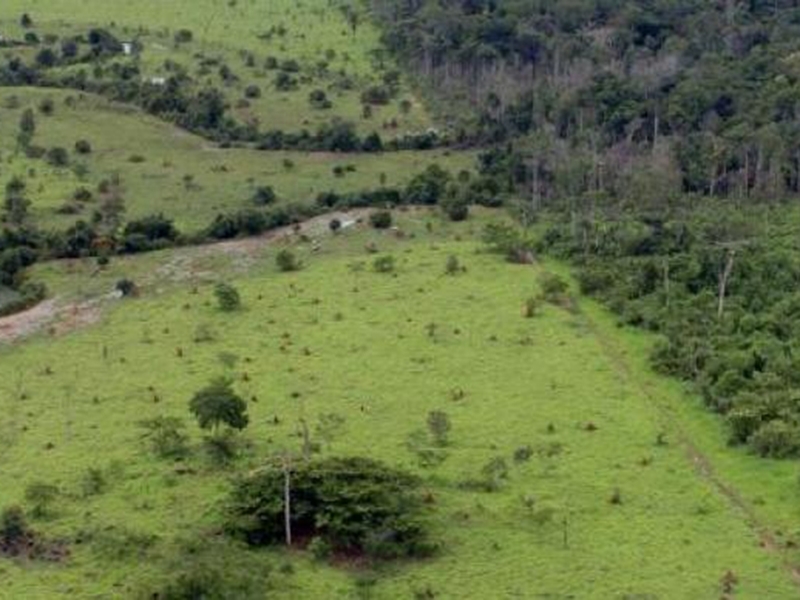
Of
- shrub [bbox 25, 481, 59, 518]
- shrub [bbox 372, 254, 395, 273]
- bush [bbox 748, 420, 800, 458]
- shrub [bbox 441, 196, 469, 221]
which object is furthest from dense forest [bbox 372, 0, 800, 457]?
shrub [bbox 25, 481, 59, 518]

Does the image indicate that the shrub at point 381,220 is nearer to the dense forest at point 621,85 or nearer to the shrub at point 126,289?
the dense forest at point 621,85

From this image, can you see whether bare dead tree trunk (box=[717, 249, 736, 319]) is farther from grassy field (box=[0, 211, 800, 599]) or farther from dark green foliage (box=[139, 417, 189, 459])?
dark green foliage (box=[139, 417, 189, 459])

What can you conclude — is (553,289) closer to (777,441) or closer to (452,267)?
(452,267)

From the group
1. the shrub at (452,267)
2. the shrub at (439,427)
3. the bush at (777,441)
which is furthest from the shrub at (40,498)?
the shrub at (452,267)

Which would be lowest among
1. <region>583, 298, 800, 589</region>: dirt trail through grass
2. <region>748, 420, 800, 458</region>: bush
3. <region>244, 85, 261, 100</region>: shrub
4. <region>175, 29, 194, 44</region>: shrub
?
<region>583, 298, 800, 589</region>: dirt trail through grass

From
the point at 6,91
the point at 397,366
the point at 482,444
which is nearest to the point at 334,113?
the point at 6,91

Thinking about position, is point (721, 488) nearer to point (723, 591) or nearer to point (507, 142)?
point (723, 591)
